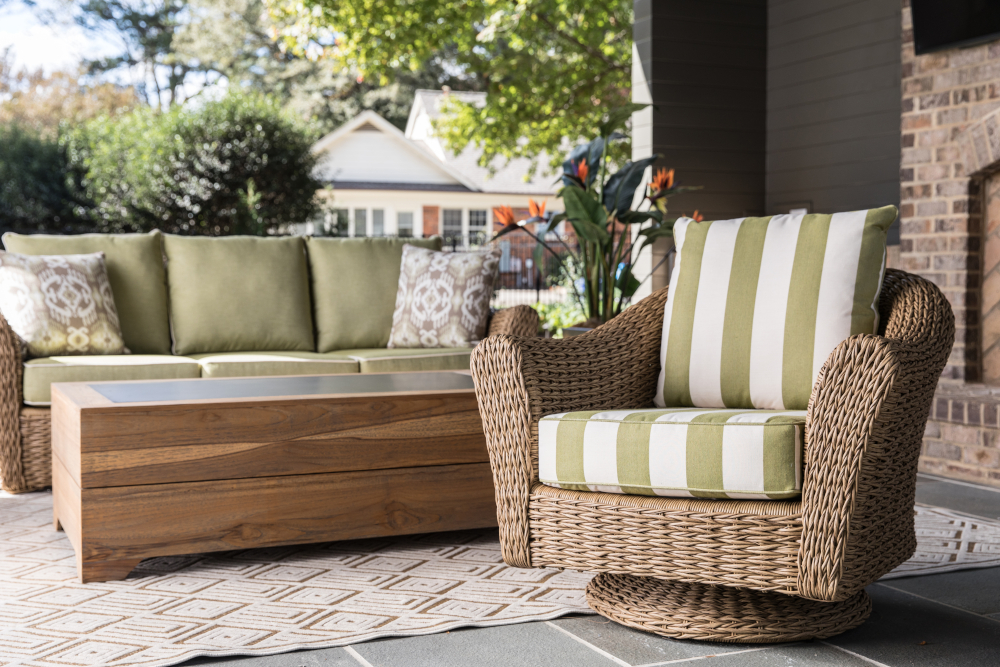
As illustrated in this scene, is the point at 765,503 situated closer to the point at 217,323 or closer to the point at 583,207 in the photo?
the point at 583,207

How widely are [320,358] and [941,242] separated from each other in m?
2.63

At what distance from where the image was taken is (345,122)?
1923 centimetres

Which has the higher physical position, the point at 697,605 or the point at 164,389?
the point at 164,389

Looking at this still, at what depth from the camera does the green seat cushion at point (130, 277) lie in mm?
4113

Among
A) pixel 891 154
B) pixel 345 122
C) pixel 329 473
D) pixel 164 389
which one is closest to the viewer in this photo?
pixel 329 473

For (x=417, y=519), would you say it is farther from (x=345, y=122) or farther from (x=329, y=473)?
(x=345, y=122)

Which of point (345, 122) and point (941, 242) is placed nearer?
point (941, 242)

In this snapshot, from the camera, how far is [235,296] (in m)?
4.27

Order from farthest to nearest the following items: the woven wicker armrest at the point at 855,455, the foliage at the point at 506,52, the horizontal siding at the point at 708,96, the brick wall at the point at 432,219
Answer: the brick wall at the point at 432,219 → the foliage at the point at 506,52 → the horizontal siding at the point at 708,96 → the woven wicker armrest at the point at 855,455

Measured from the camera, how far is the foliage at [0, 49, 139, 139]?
1952 cm

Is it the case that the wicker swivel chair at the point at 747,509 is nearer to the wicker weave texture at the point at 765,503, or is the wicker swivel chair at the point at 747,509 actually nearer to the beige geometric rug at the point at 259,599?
the wicker weave texture at the point at 765,503

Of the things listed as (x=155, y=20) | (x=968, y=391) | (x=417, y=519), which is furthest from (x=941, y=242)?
(x=155, y=20)

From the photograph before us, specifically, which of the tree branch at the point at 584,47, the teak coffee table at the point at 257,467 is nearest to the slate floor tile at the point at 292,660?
the teak coffee table at the point at 257,467

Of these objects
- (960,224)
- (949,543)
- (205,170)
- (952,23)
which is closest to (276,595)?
(949,543)
